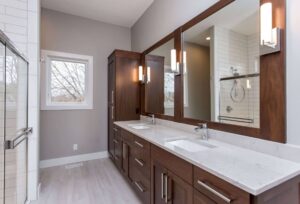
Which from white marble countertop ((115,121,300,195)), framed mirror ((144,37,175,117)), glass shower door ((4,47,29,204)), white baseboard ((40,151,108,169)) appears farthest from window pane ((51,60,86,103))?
white marble countertop ((115,121,300,195))

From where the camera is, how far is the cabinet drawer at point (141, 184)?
172 centimetres

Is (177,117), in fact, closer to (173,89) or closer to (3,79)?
(173,89)

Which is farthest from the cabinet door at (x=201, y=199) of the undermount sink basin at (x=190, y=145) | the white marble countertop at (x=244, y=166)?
the undermount sink basin at (x=190, y=145)

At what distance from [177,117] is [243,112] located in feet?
2.94

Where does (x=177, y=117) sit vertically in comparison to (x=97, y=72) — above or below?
below

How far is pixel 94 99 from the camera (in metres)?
3.47

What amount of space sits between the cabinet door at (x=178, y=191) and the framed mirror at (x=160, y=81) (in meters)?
1.10

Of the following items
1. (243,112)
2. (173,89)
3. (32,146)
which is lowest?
(32,146)

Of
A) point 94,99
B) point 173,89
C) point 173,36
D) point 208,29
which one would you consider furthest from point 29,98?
point 208,29

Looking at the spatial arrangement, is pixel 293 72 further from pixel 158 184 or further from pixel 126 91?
pixel 126 91

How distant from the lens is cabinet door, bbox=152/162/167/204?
1.43 metres

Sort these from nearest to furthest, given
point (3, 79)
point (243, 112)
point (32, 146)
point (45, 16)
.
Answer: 1. point (243, 112)
2. point (3, 79)
3. point (32, 146)
4. point (45, 16)

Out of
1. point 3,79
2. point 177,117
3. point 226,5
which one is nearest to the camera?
point 226,5

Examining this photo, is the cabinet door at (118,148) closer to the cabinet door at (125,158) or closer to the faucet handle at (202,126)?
the cabinet door at (125,158)
